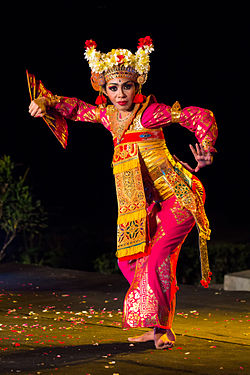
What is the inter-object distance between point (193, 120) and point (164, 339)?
54.0 inches

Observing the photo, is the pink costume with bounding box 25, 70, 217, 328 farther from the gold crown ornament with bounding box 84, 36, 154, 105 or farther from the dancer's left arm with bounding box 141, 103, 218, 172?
the gold crown ornament with bounding box 84, 36, 154, 105

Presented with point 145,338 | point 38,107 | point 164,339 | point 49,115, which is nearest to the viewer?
point 164,339

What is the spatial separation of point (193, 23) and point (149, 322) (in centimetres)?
692

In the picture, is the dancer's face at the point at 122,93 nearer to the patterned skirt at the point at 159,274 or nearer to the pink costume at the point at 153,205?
the pink costume at the point at 153,205

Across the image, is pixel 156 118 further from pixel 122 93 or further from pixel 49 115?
pixel 49 115

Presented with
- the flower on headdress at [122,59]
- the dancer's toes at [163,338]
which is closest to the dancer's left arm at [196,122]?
the flower on headdress at [122,59]

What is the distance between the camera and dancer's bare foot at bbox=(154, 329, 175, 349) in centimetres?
470

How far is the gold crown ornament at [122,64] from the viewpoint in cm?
497

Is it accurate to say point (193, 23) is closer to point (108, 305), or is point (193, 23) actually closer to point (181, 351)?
point (108, 305)

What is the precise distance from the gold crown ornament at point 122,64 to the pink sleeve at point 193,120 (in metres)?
0.16

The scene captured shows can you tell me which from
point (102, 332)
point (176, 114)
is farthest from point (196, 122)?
point (102, 332)

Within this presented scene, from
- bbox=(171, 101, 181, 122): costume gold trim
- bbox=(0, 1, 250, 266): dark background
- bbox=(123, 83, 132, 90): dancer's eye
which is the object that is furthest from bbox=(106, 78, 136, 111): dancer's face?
bbox=(0, 1, 250, 266): dark background

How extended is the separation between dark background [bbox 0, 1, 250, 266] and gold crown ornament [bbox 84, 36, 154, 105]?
5.58 m

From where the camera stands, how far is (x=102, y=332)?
208 inches
